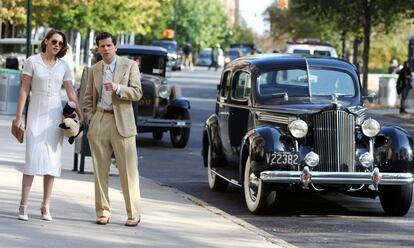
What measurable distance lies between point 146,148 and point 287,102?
8.59 meters

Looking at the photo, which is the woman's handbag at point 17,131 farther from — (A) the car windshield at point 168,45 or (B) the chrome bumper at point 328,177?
(A) the car windshield at point 168,45

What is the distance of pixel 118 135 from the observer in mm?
10289

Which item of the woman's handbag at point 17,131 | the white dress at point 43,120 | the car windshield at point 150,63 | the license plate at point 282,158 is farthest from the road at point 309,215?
the car windshield at point 150,63

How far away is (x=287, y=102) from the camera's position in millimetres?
13219

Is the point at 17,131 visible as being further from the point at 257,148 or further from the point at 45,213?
the point at 257,148

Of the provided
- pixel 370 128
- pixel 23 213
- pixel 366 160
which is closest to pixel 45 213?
pixel 23 213

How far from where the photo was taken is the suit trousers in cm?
1032

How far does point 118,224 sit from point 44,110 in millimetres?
1349

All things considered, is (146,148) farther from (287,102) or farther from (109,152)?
(109,152)

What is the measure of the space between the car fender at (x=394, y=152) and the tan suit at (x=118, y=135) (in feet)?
11.0

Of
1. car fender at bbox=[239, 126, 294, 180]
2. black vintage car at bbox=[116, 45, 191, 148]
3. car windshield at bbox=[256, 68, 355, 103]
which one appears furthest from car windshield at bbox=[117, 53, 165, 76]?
car fender at bbox=[239, 126, 294, 180]

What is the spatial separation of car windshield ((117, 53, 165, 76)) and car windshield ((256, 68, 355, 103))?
9520 mm

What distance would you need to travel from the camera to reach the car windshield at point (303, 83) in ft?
44.5

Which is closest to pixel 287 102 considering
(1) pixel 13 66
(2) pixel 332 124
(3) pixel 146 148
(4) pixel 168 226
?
(2) pixel 332 124
